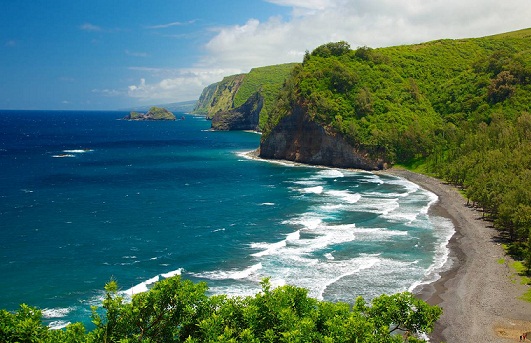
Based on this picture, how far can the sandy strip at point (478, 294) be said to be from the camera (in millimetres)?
47188

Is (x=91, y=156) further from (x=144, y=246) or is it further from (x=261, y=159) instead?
(x=144, y=246)

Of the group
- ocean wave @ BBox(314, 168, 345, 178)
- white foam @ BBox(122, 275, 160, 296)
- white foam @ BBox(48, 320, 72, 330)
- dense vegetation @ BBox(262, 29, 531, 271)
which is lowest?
white foam @ BBox(48, 320, 72, 330)

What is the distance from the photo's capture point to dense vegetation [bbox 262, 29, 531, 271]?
388ft

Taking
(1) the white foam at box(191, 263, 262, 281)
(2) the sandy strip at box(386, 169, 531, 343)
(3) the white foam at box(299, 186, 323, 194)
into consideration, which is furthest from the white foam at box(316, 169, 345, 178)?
(1) the white foam at box(191, 263, 262, 281)

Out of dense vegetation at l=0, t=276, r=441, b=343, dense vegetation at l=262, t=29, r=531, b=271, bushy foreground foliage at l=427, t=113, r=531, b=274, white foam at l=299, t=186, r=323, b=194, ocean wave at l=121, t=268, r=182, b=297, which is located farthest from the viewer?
dense vegetation at l=262, t=29, r=531, b=271

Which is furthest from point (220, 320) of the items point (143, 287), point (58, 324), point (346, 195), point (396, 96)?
point (396, 96)

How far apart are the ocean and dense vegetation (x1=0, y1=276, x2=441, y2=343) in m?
20.3

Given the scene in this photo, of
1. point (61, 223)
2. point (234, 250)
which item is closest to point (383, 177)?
point (234, 250)

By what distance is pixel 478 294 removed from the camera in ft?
185

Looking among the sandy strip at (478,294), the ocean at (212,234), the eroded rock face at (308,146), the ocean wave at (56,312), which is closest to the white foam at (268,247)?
the ocean at (212,234)

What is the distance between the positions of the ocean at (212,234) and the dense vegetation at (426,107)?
1503cm

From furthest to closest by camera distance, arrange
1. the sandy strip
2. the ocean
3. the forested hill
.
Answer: the forested hill
the ocean
the sandy strip

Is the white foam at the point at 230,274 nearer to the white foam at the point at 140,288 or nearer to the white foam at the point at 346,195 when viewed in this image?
the white foam at the point at 140,288

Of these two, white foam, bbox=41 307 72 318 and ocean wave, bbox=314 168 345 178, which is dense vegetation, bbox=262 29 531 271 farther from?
white foam, bbox=41 307 72 318
